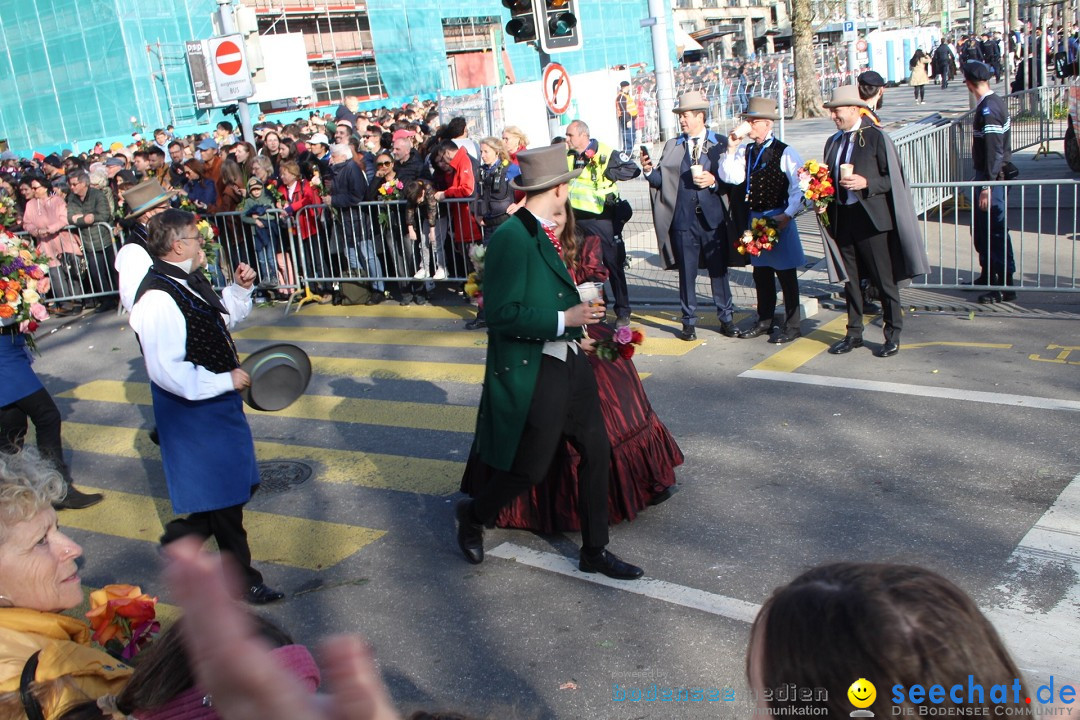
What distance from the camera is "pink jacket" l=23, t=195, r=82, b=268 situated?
1448 centimetres

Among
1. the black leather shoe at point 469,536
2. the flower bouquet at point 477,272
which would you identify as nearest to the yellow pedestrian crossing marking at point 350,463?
the black leather shoe at point 469,536

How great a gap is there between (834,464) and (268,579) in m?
3.39

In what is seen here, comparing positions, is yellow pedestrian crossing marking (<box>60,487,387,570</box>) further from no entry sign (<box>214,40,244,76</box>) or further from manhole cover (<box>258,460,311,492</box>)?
no entry sign (<box>214,40,244,76</box>)

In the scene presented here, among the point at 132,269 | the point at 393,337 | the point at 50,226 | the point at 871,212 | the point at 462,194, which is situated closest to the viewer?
the point at 132,269

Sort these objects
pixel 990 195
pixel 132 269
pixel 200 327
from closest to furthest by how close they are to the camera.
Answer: pixel 200 327
pixel 132 269
pixel 990 195

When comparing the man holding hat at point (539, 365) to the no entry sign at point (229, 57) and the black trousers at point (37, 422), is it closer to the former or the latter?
the black trousers at point (37, 422)

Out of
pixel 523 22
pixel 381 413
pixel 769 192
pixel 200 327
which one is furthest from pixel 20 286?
pixel 523 22

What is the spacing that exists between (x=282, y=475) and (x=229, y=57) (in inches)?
400

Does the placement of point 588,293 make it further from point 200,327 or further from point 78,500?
point 78,500

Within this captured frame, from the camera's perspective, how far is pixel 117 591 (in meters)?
3.78

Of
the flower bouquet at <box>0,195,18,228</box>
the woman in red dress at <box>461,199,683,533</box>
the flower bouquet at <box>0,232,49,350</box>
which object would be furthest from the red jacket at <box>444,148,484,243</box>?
the woman in red dress at <box>461,199,683,533</box>

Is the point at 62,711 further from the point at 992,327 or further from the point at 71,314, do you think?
the point at 71,314

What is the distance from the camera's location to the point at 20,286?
6836 mm

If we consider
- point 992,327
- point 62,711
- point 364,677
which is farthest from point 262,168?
point 364,677
